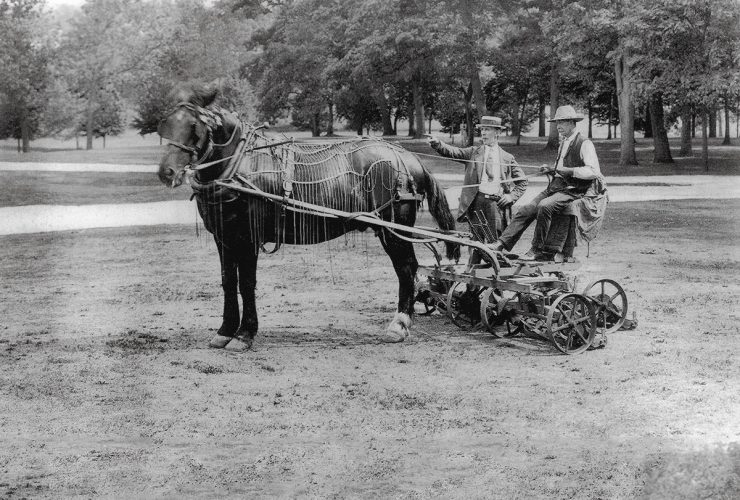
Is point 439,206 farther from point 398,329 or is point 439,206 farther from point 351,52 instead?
point 351,52

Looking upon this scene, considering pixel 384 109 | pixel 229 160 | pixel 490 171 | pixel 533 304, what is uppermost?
pixel 384 109

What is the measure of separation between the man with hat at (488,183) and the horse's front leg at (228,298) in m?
2.76

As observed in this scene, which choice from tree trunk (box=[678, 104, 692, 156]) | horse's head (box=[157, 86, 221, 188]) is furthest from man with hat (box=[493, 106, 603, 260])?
tree trunk (box=[678, 104, 692, 156])

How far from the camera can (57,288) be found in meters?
12.0

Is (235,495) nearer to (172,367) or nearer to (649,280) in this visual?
(172,367)

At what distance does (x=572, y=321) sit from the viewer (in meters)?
8.47

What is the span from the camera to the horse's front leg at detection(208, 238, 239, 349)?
855 centimetres

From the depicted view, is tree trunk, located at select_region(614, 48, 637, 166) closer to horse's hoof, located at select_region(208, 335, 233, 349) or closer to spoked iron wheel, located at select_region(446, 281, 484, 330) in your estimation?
spoked iron wheel, located at select_region(446, 281, 484, 330)

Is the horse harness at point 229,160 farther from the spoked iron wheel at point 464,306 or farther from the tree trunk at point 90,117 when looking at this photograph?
the tree trunk at point 90,117

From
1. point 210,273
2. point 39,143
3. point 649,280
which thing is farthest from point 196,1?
point 39,143

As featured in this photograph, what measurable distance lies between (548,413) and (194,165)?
368 centimetres

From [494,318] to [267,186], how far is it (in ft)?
9.26

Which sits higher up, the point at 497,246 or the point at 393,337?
the point at 497,246

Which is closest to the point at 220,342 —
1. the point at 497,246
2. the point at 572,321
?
the point at 497,246
